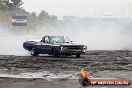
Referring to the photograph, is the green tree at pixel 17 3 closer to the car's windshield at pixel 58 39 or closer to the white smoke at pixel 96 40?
the white smoke at pixel 96 40

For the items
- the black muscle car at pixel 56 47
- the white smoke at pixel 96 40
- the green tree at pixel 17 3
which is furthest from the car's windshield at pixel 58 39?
the green tree at pixel 17 3

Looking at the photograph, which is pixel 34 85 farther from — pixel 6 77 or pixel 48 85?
pixel 6 77

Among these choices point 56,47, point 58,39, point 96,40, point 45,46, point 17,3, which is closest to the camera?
point 56,47

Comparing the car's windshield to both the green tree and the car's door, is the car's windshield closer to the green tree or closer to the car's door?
the car's door

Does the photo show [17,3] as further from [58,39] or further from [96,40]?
[58,39]

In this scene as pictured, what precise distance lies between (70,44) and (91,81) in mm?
18433

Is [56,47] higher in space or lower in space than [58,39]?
lower

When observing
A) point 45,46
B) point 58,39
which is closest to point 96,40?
point 58,39

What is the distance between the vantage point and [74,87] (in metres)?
11.1

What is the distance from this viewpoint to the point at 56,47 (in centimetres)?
2423

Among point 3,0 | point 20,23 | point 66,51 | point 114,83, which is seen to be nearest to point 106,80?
point 114,83

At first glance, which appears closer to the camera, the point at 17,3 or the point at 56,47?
the point at 56,47

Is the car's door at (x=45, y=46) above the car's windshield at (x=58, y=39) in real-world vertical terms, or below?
below

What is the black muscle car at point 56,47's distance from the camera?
24.1 metres
